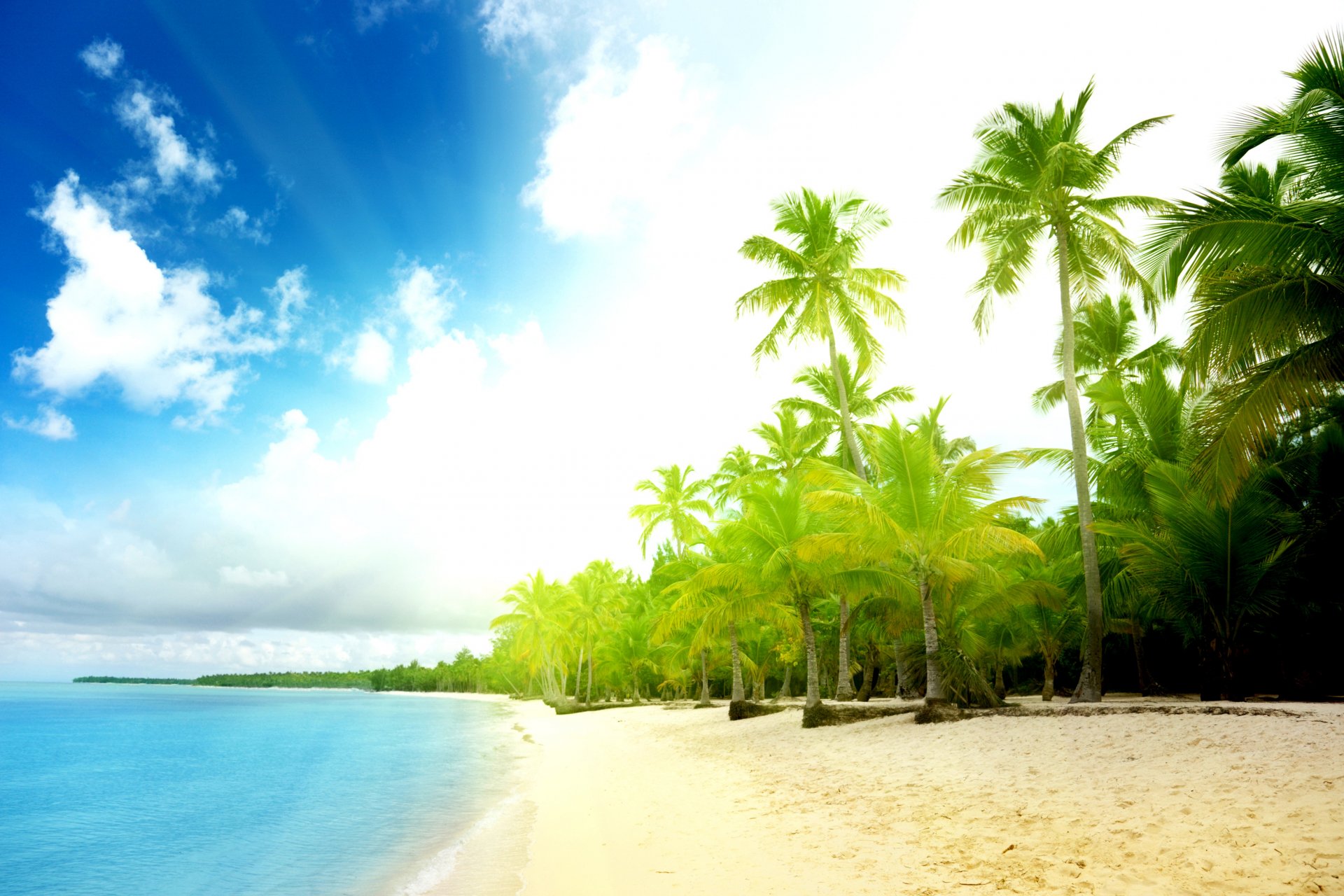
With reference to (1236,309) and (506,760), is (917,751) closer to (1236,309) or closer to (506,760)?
(1236,309)

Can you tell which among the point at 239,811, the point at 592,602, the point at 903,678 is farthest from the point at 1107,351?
the point at 592,602

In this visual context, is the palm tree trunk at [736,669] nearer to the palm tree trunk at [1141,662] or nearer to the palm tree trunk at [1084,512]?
the palm tree trunk at [1084,512]

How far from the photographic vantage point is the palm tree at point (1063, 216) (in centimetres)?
1393

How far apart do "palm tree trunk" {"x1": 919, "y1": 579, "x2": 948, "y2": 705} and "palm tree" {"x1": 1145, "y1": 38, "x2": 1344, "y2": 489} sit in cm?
574

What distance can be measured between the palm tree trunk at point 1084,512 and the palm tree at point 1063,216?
0.07 ft

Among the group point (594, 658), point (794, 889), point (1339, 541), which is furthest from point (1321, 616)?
point (594, 658)

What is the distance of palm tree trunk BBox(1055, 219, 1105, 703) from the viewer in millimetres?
13578

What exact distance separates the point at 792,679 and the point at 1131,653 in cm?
1987

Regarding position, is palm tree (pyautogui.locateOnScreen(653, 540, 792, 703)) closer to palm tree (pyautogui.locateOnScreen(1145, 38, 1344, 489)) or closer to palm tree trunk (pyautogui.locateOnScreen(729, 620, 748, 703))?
palm tree trunk (pyautogui.locateOnScreen(729, 620, 748, 703))

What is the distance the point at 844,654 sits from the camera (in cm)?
1773

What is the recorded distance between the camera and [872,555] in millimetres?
13758

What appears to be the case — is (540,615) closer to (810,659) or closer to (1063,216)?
(810,659)

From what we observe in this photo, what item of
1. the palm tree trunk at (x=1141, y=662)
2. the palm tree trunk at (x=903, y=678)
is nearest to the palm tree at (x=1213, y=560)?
the palm tree trunk at (x=1141, y=662)

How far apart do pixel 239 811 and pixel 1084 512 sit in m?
17.7
